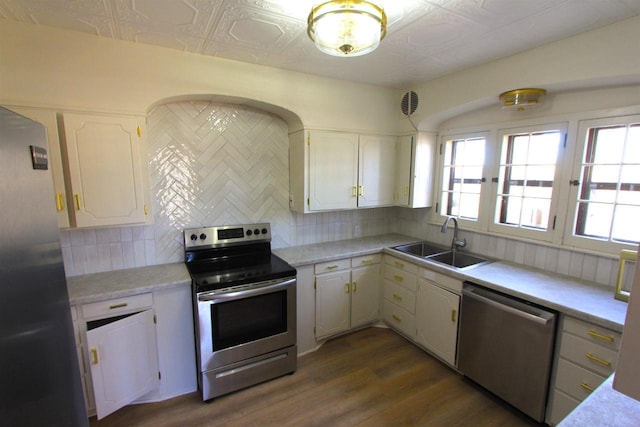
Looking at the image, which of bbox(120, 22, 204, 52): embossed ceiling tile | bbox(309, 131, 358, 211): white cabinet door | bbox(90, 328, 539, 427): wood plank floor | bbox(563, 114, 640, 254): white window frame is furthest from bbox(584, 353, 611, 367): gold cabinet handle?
bbox(120, 22, 204, 52): embossed ceiling tile

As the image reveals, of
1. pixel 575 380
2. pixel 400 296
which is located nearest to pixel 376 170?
pixel 400 296

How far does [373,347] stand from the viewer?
9.32 ft

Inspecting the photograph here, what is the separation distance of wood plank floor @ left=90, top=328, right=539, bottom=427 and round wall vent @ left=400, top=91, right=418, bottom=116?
246 cm

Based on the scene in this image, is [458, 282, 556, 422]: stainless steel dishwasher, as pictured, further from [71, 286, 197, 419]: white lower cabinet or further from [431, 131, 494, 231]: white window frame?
[71, 286, 197, 419]: white lower cabinet

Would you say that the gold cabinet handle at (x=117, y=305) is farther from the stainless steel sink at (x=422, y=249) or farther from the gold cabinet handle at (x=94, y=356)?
the stainless steel sink at (x=422, y=249)

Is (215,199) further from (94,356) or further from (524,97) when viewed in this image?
(524,97)

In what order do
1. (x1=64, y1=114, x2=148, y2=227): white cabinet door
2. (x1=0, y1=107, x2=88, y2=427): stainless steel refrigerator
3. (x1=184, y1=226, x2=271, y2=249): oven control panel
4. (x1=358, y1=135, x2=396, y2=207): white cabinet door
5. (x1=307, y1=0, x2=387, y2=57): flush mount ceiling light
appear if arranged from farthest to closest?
(x1=358, y1=135, x2=396, y2=207): white cabinet door
(x1=184, y1=226, x2=271, y2=249): oven control panel
(x1=64, y1=114, x2=148, y2=227): white cabinet door
(x1=307, y1=0, x2=387, y2=57): flush mount ceiling light
(x1=0, y1=107, x2=88, y2=427): stainless steel refrigerator

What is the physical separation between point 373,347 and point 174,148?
258 cm

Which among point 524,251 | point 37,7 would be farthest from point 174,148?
point 524,251

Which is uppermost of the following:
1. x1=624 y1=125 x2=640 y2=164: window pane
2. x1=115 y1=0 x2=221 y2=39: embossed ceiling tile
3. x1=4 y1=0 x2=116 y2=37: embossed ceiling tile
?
x1=115 y1=0 x2=221 y2=39: embossed ceiling tile

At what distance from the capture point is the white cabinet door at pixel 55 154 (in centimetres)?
179

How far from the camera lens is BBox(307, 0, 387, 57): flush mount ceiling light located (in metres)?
1.29

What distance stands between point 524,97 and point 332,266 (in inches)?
81.8

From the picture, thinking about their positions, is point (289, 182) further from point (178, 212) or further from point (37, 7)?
point (37, 7)
